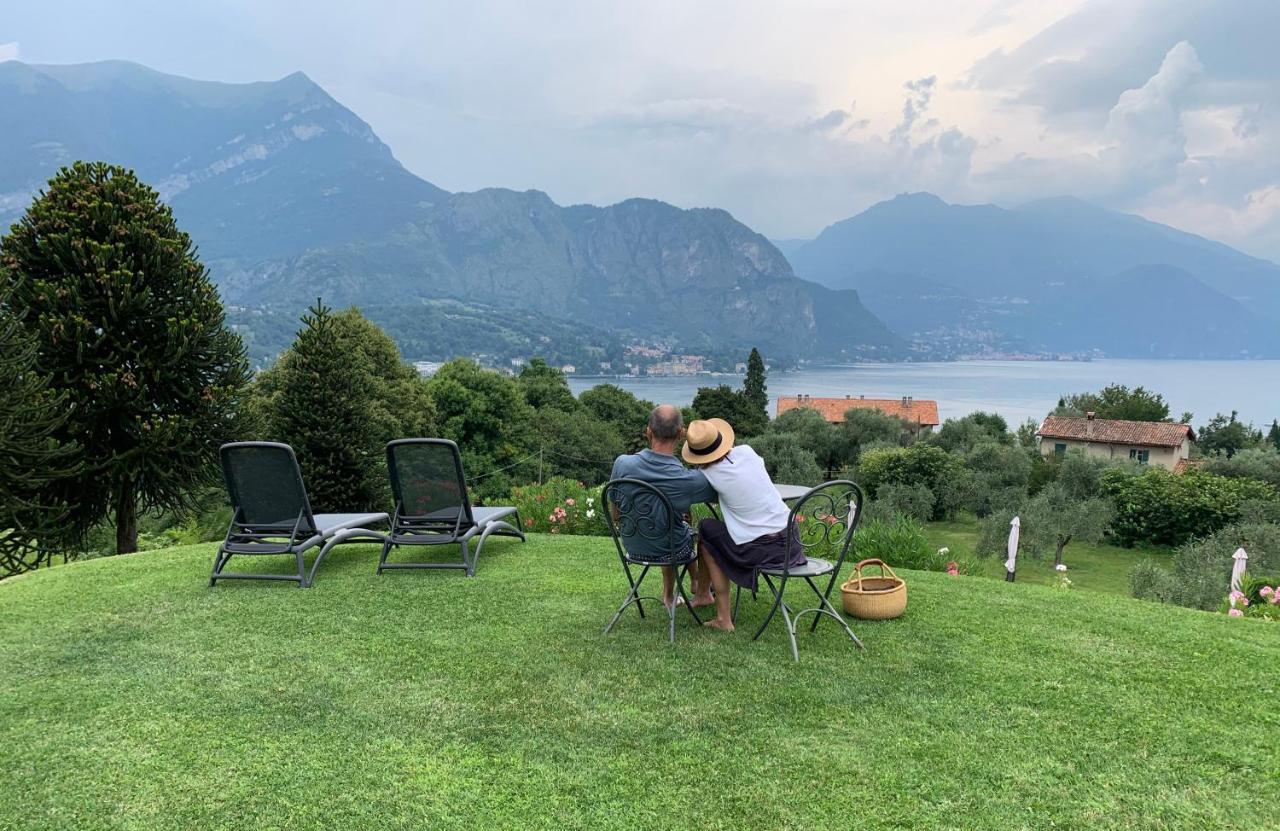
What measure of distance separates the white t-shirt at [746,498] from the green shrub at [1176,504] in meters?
38.0

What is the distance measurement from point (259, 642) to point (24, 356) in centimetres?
547

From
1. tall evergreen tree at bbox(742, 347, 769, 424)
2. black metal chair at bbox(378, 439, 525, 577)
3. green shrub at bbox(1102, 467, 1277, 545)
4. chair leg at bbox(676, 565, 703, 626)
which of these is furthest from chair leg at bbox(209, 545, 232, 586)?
tall evergreen tree at bbox(742, 347, 769, 424)

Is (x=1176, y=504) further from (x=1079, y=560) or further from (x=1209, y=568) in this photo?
(x=1209, y=568)

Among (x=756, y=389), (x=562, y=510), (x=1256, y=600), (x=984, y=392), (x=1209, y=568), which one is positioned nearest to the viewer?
(x=1256, y=600)

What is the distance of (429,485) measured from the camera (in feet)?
21.2

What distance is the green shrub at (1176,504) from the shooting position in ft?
112

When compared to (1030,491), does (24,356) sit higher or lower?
higher

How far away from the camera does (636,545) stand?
14.9 feet

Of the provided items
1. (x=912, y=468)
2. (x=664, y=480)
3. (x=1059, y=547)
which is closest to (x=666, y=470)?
(x=664, y=480)

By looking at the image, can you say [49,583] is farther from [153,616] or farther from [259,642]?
[259,642]

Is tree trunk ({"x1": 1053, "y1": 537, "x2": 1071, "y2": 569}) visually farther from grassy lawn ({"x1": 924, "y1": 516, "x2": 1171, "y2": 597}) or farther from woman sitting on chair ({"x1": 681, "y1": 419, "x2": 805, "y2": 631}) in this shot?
woman sitting on chair ({"x1": 681, "y1": 419, "x2": 805, "y2": 631})

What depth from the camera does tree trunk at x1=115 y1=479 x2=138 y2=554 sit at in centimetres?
960

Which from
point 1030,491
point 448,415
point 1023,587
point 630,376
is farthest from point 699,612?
point 630,376

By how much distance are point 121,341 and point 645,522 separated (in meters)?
8.25
